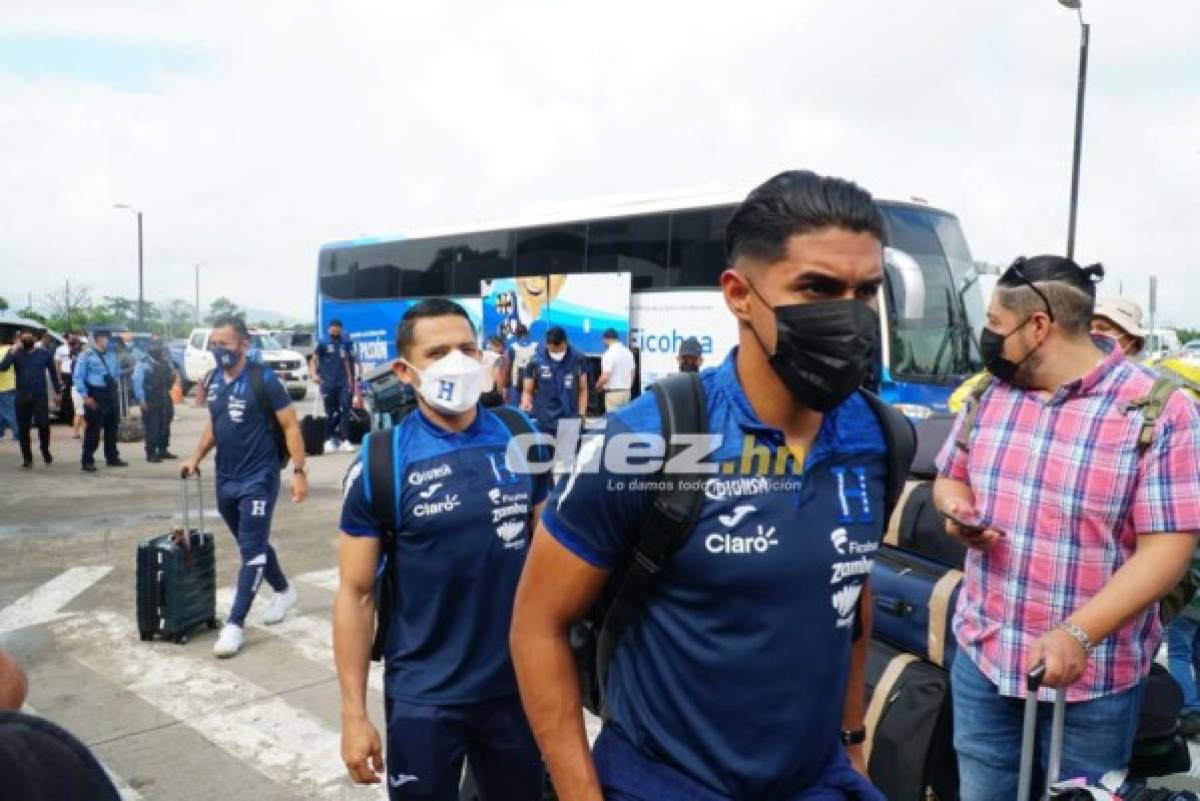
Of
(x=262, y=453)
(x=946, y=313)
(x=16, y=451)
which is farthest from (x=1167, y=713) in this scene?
(x=16, y=451)

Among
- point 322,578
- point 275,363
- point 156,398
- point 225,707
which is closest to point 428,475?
point 225,707

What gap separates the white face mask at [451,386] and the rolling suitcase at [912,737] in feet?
5.20

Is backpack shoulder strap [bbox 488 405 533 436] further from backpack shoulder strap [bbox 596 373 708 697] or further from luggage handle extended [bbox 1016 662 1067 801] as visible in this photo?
luggage handle extended [bbox 1016 662 1067 801]

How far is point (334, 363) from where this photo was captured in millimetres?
14570

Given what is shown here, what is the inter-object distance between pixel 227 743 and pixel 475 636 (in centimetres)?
237

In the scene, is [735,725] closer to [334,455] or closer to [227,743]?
[227,743]

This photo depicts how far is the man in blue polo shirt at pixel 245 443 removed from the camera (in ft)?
18.6

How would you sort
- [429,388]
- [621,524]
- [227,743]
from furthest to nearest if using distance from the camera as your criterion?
[227,743] → [429,388] → [621,524]

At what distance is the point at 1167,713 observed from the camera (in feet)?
8.90

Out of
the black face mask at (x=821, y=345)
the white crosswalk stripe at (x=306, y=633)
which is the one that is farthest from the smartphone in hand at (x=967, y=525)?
the white crosswalk stripe at (x=306, y=633)

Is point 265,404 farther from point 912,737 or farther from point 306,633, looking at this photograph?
point 912,737

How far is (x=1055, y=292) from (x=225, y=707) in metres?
4.34

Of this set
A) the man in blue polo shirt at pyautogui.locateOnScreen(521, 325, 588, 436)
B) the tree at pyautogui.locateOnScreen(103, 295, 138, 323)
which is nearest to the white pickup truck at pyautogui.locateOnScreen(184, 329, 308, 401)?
the man in blue polo shirt at pyautogui.locateOnScreen(521, 325, 588, 436)

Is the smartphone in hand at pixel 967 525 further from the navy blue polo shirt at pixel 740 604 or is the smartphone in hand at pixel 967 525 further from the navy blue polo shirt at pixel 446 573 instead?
the navy blue polo shirt at pixel 446 573
